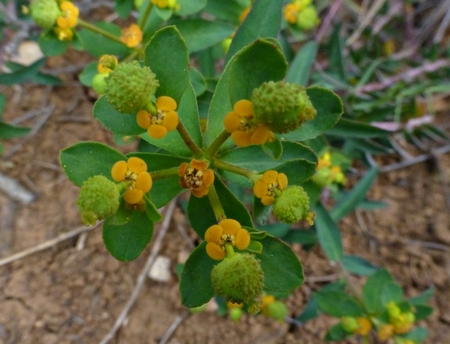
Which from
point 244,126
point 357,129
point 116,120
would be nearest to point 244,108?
point 244,126

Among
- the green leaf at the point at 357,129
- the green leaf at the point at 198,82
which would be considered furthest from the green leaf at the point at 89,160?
the green leaf at the point at 357,129

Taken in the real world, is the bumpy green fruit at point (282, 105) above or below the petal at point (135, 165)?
above

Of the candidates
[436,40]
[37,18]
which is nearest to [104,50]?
[37,18]

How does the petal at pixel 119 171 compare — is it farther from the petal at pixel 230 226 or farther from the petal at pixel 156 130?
the petal at pixel 230 226

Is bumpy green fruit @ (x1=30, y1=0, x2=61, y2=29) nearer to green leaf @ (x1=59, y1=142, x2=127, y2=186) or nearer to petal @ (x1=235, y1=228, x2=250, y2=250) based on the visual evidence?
green leaf @ (x1=59, y1=142, x2=127, y2=186)

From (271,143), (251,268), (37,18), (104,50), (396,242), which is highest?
(271,143)

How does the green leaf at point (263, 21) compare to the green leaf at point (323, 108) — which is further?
the green leaf at point (263, 21)

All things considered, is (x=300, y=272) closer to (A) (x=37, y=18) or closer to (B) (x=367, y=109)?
(A) (x=37, y=18)
